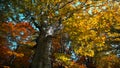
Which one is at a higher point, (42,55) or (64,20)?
(64,20)

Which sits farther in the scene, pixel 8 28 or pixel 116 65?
pixel 116 65

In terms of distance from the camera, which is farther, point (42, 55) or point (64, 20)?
point (64, 20)

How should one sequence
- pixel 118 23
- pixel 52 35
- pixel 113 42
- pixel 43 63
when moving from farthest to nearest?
pixel 113 42, pixel 118 23, pixel 52 35, pixel 43 63

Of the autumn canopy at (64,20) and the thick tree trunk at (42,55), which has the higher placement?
the autumn canopy at (64,20)

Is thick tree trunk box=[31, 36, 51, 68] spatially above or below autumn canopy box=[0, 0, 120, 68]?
below

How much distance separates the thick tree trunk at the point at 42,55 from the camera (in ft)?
35.8

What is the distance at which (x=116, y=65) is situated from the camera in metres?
38.0

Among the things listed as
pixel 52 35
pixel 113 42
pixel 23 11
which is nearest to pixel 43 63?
pixel 52 35

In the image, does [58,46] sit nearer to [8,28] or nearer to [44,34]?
[8,28]

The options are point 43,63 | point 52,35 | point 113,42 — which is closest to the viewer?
point 43,63

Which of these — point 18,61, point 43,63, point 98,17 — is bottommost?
point 43,63

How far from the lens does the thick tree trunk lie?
1093cm

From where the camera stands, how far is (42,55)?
435 inches

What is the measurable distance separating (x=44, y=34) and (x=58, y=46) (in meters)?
25.2
